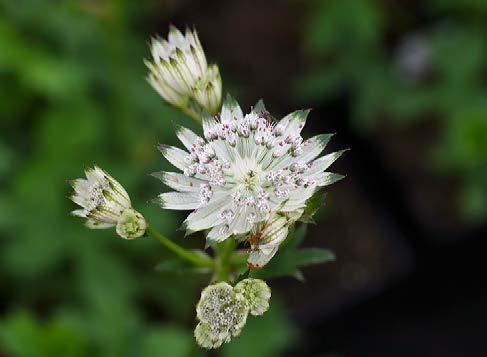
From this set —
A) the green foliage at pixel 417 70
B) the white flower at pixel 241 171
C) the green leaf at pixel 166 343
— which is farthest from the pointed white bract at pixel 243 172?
the green foliage at pixel 417 70

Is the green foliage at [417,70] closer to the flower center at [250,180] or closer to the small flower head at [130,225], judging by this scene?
the flower center at [250,180]

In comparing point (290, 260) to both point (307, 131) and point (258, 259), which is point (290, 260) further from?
point (307, 131)

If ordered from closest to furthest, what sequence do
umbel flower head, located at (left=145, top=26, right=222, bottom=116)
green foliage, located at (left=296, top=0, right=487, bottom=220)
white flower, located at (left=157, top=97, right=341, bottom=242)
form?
white flower, located at (left=157, top=97, right=341, bottom=242) → umbel flower head, located at (left=145, top=26, right=222, bottom=116) → green foliage, located at (left=296, top=0, right=487, bottom=220)

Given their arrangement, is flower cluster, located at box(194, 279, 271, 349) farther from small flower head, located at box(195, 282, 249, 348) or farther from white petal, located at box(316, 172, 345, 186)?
white petal, located at box(316, 172, 345, 186)

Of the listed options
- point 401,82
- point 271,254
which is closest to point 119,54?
point 401,82

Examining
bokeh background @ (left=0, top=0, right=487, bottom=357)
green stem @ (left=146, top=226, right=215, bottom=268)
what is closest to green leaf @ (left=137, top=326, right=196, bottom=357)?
bokeh background @ (left=0, top=0, right=487, bottom=357)

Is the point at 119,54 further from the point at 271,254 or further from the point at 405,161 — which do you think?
the point at 271,254

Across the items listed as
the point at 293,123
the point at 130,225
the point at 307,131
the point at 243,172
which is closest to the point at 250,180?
the point at 243,172
